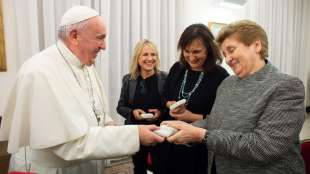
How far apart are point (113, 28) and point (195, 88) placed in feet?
4.98

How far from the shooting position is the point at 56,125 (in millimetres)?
1346

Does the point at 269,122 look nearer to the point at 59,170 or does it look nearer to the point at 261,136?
the point at 261,136

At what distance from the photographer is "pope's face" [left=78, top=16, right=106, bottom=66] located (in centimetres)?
154

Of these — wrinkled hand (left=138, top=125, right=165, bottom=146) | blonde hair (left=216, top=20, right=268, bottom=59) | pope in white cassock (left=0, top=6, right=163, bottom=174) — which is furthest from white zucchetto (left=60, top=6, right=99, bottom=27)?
blonde hair (left=216, top=20, right=268, bottom=59)

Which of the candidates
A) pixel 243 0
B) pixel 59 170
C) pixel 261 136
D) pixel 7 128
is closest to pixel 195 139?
pixel 261 136

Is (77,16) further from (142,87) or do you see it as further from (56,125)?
(142,87)

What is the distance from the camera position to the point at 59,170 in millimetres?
1495

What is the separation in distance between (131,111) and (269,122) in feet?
5.08

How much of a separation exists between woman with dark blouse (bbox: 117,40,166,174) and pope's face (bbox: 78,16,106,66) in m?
1.01

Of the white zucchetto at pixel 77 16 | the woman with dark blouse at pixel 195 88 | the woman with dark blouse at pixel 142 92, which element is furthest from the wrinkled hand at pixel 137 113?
the white zucchetto at pixel 77 16

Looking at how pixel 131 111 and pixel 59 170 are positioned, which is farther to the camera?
pixel 131 111

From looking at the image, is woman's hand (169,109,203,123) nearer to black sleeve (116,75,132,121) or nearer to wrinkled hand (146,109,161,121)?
wrinkled hand (146,109,161,121)

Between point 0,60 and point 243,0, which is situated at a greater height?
point 243,0

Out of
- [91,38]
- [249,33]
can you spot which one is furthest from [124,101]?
[249,33]
